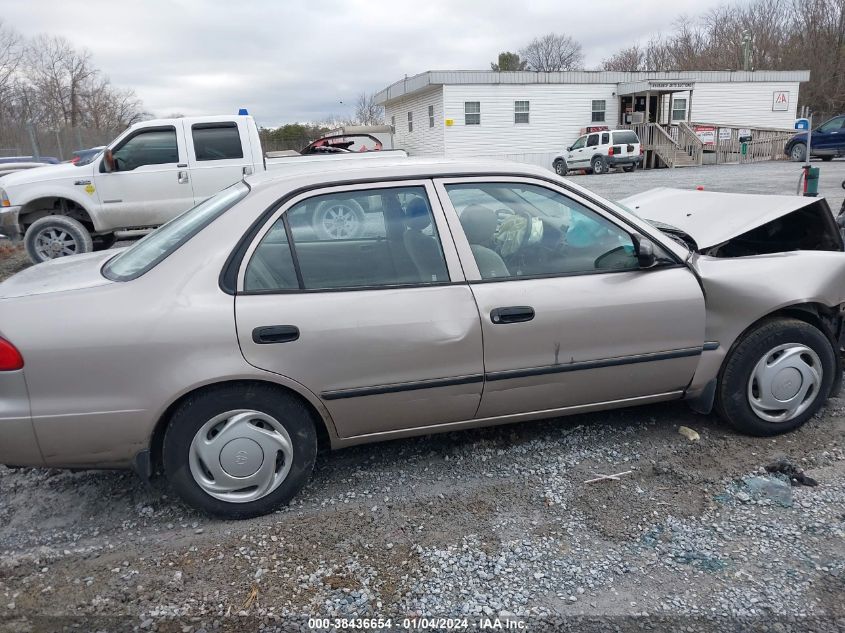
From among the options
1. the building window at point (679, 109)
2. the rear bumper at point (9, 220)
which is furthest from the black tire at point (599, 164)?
the rear bumper at point (9, 220)

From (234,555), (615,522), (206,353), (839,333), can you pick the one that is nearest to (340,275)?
(206,353)

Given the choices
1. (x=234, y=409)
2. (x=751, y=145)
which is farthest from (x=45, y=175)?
(x=751, y=145)

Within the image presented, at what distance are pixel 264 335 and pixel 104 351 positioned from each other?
0.64 m

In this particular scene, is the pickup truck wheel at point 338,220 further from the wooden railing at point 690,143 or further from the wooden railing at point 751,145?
the wooden railing at point 751,145

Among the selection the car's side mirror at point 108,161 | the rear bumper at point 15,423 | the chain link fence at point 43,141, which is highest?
the chain link fence at point 43,141

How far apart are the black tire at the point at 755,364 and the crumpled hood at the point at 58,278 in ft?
10.4

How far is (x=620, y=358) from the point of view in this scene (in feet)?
10.6

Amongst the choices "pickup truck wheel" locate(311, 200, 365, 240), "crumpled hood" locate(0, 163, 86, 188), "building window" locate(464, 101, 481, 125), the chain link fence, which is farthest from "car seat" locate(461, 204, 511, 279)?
"building window" locate(464, 101, 481, 125)

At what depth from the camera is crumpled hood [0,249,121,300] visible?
283cm

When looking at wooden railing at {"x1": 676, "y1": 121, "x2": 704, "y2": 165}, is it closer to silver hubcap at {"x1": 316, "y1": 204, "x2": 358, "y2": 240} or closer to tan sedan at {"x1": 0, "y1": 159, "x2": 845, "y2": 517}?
tan sedan at {"x1": 0, "y1": 159, "x2": 845, "y2": 517}

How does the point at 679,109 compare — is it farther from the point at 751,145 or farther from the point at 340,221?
the point at 340,221

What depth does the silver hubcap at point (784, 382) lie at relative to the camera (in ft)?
11.4

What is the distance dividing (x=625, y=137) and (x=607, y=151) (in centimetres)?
97

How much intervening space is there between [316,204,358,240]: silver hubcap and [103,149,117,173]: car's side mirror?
7.11 metres
